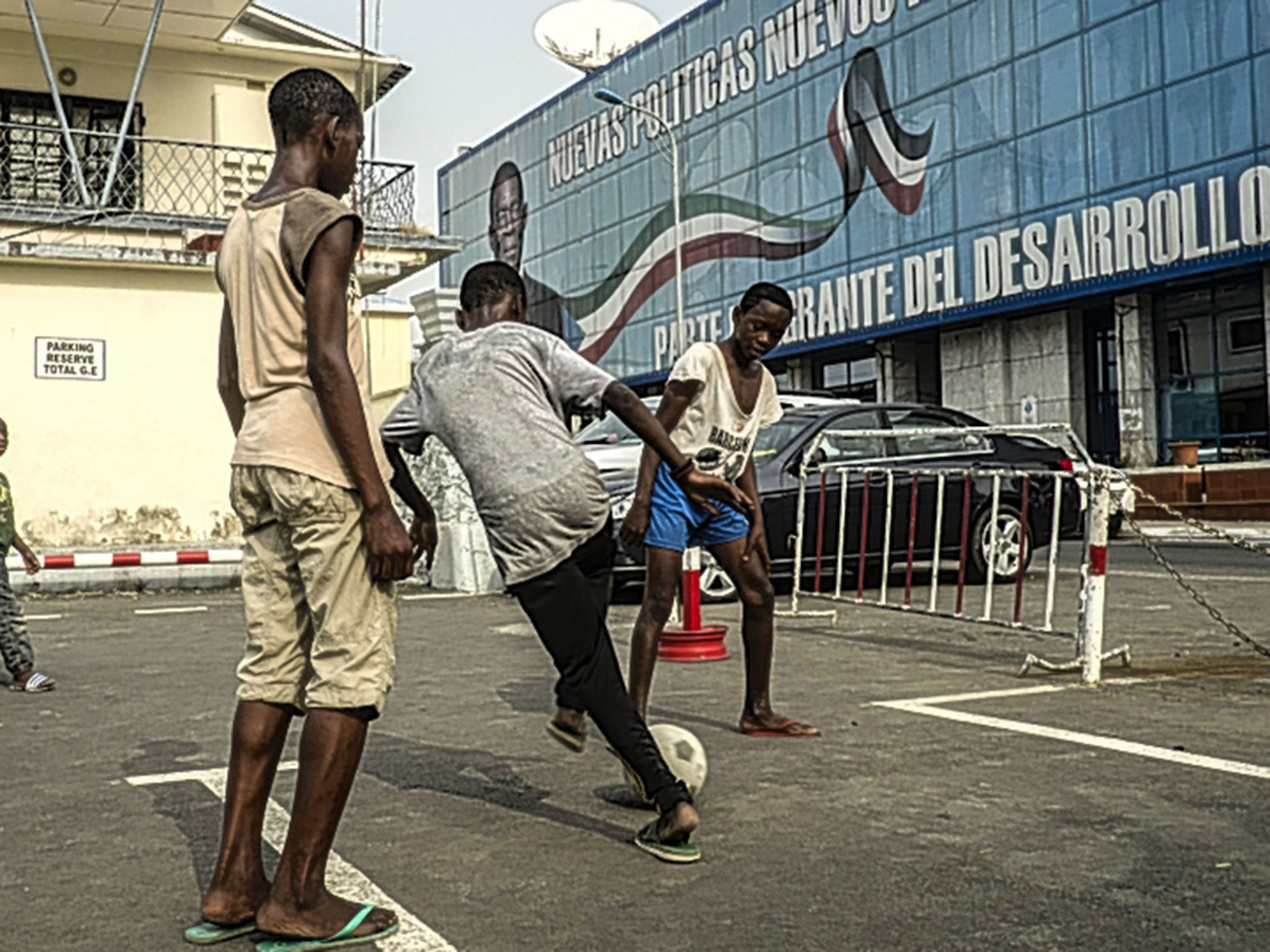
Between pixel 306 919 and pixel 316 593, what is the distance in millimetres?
733

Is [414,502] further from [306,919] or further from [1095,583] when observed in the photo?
[1095,583]

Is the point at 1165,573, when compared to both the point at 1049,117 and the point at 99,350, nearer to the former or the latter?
the point at 99,350

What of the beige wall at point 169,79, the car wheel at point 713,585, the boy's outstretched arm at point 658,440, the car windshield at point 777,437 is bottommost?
the car wheel at point 713,585

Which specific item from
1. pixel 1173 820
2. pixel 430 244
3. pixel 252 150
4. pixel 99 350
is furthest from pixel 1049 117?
pixel 1173 820

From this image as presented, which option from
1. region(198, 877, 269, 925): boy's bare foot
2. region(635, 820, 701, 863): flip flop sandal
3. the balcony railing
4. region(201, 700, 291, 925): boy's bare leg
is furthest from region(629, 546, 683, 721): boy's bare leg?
the balcony railing

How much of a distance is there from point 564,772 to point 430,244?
15.9 metres

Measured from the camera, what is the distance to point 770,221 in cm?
4138

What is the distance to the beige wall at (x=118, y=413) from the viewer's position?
16234 millimetres

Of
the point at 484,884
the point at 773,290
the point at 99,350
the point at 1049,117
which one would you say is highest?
the point at 1049,117

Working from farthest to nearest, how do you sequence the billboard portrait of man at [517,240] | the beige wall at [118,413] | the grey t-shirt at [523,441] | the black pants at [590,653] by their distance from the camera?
the billboard portrait of man at [517,240], the beige wall at [118,413], the grey t-shirt at [523,441], the black pants at [590,653]

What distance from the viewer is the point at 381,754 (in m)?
5.60

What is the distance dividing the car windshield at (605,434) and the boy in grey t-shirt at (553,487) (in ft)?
30.3

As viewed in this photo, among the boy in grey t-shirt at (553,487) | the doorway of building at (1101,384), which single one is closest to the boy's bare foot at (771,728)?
the boy in grey t-shirt at (553,487)

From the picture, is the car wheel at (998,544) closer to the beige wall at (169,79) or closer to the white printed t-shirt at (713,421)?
the white printed t-shirt at (713,421)
